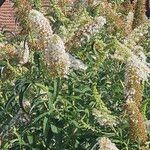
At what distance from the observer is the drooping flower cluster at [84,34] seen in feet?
12.1

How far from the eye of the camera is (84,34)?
3.69 meters

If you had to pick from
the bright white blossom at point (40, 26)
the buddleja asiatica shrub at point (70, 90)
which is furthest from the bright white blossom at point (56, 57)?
the bright white blossom at point (40, 26)

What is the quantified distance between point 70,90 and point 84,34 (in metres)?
0.46

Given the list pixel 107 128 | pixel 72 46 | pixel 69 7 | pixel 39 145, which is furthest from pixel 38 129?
pixel 69 7

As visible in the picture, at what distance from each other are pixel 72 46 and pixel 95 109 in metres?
0.78

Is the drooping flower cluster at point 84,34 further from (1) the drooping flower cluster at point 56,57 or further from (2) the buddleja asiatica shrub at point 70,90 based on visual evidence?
(1) the drooping flower cluster at point 56,57

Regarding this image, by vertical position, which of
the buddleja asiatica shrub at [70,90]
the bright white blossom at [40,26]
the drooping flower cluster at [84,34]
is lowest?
the buddleja asiatica shrub at [70,90]

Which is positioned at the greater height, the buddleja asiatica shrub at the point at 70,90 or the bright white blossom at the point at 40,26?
the bright white blossom at the point at 40,26

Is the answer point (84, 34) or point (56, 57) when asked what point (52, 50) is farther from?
point (84, 34)

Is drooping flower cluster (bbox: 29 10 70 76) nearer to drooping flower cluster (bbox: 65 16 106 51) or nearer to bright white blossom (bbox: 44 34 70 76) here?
bright white blossom (bbox: 44 34 70 76)

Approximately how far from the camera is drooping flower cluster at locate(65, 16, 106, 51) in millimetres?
3674

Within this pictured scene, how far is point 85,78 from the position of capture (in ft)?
11.9

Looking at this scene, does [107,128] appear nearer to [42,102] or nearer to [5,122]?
[42,102]

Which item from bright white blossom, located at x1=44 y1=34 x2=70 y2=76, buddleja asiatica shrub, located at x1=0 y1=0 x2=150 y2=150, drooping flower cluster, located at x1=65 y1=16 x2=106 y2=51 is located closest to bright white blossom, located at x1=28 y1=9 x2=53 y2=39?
buddleja asiatica shrub, located at x1=0 y1=0 x2=150 y2=150
